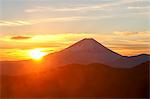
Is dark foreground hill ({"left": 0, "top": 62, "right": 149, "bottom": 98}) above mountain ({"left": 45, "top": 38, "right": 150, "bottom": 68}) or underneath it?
underneath

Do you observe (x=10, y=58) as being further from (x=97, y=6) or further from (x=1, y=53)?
(x=97, y=6)

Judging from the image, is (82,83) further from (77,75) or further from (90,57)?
(90,57)

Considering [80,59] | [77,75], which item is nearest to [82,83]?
[77,75]

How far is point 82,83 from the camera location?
1.80m

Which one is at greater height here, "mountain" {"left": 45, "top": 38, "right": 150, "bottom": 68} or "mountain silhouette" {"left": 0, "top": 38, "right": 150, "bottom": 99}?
"mountain" {"left": 45, "top": 38, "right": 150, "bottom": 68}

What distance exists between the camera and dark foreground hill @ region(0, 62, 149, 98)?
1776 millimetres

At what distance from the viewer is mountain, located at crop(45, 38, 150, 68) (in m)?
Result: 1.73

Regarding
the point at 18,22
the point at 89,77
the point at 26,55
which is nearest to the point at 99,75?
the point at 89,77

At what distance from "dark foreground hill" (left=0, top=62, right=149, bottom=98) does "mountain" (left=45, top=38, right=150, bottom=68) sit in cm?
4

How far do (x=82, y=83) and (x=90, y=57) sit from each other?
0.65 ft

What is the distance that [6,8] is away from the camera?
172 cm

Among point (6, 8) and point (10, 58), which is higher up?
point (6, 8)

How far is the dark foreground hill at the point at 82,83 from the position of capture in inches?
69.9

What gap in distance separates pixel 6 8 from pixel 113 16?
751 millimetres
